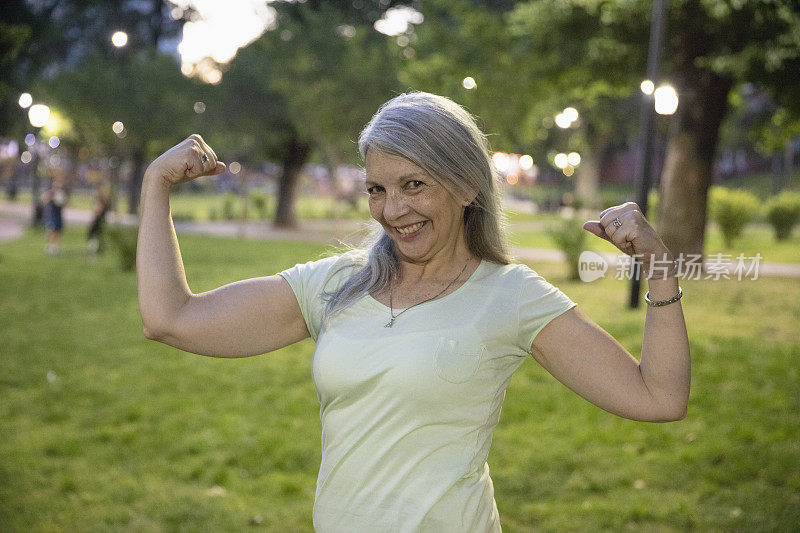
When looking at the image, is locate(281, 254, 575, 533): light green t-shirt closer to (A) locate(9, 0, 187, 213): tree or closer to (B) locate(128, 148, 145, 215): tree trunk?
(A) locate(9, 0, 187, 213): tree

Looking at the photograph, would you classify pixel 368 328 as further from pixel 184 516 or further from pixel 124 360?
pixel 124 360

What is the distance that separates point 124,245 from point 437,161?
44.1 feet

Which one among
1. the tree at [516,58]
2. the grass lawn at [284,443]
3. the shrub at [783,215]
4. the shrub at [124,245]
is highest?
the tree at [516,58]

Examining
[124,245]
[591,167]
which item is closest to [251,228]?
[124,245]

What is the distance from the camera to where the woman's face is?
1849 mm

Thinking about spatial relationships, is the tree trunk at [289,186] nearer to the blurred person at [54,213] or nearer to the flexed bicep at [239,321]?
the blurred person at [54,213]

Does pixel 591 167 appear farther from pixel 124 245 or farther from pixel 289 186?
pixel 124 245

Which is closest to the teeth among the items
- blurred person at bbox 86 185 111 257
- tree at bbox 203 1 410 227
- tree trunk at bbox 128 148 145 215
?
blurred person at bbox 86 185 111 257

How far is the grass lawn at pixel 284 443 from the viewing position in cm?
452

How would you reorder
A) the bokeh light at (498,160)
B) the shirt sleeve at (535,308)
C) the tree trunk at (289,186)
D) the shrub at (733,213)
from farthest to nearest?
1. the tree trunk at (289,186)
2. the shrub at (733,213)
3. the bokeh light at (498,160)
4. the shirt sleeve at (535,308)

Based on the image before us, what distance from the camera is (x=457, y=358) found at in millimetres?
1766

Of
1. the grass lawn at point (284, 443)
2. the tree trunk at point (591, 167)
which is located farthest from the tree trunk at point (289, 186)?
the grass lawn at point (284, 443)

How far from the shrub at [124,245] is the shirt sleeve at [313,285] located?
42.2ft

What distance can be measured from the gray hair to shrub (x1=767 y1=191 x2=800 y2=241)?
657 inches
